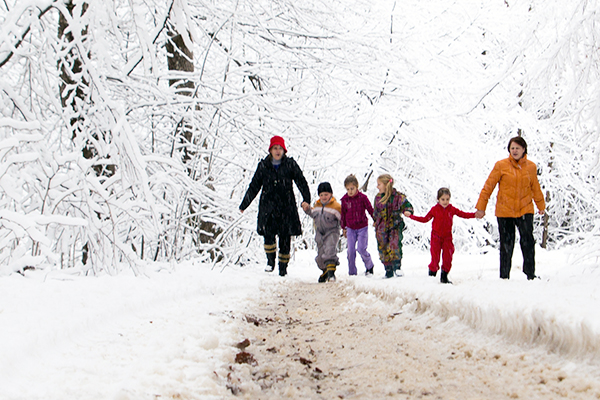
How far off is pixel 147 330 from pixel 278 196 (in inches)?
175

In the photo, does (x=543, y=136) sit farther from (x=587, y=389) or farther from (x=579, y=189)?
(x=587, y=389)

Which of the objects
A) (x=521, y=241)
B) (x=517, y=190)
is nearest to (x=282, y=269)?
(x=521, y=241)

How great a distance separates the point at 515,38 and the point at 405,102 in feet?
20.2

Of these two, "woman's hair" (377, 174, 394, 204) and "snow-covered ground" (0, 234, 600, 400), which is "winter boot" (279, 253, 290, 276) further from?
"snow-covered ground" (0, 234, 600, 400)

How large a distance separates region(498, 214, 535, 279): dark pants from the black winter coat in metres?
2.88

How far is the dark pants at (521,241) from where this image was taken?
498 centimetres

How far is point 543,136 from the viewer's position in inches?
487

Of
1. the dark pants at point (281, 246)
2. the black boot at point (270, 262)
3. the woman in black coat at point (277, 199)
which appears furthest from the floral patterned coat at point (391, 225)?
the black boot at point (270, 262)

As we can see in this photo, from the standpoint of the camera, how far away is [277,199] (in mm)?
6758

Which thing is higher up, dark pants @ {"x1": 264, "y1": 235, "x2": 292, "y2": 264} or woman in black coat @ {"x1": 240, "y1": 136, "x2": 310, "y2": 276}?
woman in black coat @ {"x1": 240, "y1": 136, "x2": 310, "y2": 276}

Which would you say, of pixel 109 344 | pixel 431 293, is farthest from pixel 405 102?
pixel 109 344

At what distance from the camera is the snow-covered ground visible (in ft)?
5.26

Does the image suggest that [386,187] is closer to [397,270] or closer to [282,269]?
[397,270]

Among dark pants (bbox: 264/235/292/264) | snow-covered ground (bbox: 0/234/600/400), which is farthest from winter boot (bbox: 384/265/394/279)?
snow-covered ground (bbox: 0/234/600/400)
